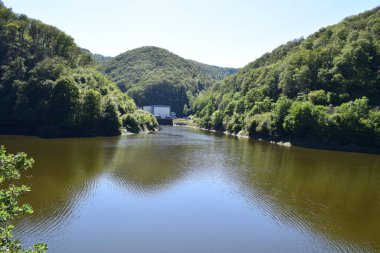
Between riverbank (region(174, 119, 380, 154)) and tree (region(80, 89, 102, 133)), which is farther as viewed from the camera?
tree (region(80, 89, 102, 133))

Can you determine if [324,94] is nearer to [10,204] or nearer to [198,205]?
[198,205]

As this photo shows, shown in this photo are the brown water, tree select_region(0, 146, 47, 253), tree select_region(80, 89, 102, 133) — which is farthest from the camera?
tree select_region(80, 89, 102, 133)

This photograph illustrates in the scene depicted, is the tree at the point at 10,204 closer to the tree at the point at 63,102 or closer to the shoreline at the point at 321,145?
the shoreline at the point at 321,145

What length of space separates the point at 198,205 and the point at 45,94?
79760mm

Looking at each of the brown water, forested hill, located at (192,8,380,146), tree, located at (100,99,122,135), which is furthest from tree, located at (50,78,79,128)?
forested hill, located at (192,8,380,146)

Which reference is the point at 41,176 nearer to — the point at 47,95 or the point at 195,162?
the point at 195,162

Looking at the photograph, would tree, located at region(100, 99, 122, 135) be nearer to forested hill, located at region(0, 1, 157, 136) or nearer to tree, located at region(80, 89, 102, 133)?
forested hill, located at region(0, 1, 157, 136)

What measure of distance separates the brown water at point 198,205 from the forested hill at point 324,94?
2445cm

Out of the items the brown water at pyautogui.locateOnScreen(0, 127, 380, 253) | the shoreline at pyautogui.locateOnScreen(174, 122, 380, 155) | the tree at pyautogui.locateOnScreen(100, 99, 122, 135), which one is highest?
the tree at pyautogui.locateOnScreen(100, 99, 122, 135)

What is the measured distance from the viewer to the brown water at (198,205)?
78.1ft

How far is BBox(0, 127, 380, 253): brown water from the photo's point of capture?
23.8 m

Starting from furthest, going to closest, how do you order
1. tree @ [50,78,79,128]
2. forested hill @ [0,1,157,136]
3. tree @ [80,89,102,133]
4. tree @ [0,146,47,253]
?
1. tree @ [80,89,102,133]
2. forested hill @ [0,1,157,136]
3. tree @ [50,78,79,128]
4. tree @ [0,146,47,253]

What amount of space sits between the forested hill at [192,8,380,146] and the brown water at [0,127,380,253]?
2445cm

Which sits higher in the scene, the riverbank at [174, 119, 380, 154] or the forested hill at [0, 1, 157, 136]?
the forested hill at [0, 1, 157, 136]
